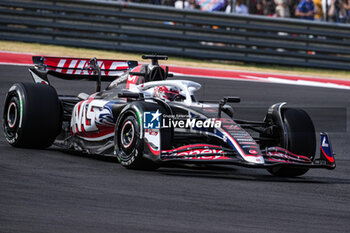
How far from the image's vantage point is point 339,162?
10.3 m

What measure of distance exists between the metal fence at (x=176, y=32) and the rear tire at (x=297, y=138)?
A: 10294 mm

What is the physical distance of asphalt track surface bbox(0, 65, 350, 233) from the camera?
566 cm

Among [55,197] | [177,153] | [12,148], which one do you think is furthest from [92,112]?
[55,197]

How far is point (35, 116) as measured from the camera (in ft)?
30.5

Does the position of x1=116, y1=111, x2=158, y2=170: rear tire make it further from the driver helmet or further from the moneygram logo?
the driver helmet

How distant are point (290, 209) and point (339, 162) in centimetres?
390

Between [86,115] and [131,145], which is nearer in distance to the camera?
[131,145]

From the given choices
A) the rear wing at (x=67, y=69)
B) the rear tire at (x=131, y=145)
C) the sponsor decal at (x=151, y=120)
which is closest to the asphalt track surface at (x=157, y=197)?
the rear tire at (x=131, y=145)

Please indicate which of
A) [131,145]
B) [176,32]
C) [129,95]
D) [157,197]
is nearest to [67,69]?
[129,95]

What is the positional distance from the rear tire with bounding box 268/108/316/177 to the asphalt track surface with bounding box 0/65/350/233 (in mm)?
182

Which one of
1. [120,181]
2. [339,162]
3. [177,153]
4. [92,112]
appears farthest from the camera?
[339,162]

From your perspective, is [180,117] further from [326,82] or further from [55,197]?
[326,82]

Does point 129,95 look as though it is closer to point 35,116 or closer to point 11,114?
point 35,116

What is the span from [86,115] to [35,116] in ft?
1.99
